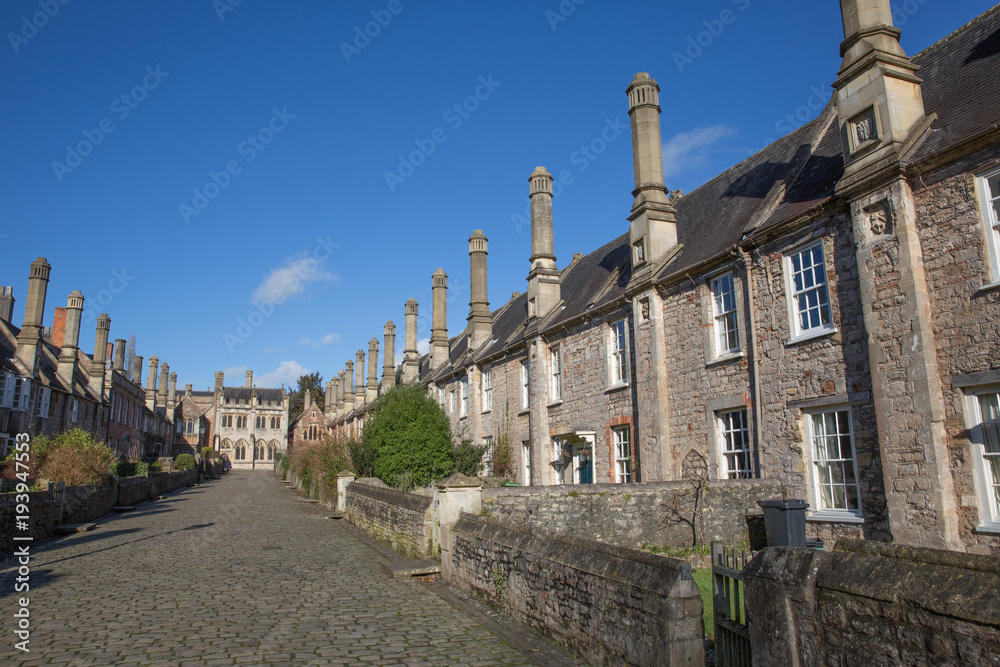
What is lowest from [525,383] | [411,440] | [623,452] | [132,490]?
[132,490]

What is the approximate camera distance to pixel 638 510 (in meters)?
11.1

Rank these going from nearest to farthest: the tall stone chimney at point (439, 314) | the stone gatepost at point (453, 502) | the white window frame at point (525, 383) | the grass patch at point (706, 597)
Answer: the grass patch at point (706, 597), the stone gatepost at point (453, 502), the white window frame at point (525, 383), the tall stone chimney at point (439, 314)

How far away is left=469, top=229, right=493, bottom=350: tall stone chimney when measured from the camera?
28.7 metres

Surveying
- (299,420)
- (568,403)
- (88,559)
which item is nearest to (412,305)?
(568,403)

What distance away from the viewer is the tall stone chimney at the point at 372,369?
47.1 metres

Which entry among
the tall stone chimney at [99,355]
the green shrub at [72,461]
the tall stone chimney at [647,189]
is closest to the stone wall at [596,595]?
the tall stone chimney at [647,189]

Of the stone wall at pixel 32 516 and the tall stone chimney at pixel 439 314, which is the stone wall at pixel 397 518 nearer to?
the stone wall at pixel 32 516

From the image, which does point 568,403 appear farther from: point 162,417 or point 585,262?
point 162,417

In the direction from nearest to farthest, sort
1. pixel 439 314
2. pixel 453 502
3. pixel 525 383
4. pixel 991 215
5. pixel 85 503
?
pixel 991 215
pixel 453 502
pixel 85 503
pixel 525 383
pixel 439 314

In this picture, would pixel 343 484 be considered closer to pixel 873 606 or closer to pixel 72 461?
pixel 72 461

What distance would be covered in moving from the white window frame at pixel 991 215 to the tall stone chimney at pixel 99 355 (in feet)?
151

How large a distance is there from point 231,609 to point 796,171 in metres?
13.1

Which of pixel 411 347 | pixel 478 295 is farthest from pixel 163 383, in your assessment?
pixel 478 295

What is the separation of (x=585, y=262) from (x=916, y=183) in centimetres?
1515
